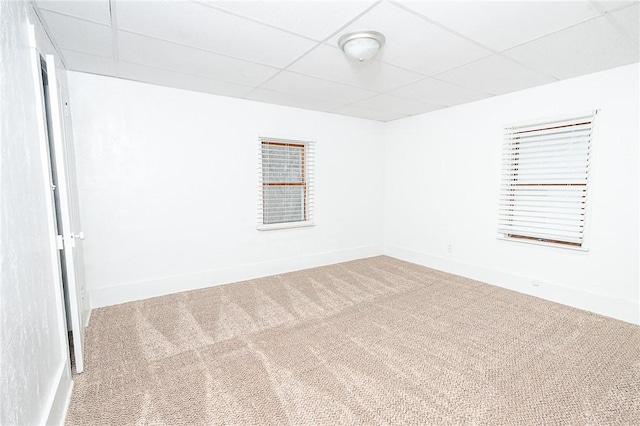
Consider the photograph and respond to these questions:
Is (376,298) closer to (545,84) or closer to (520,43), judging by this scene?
(520,43)

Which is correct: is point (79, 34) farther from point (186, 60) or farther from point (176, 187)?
point (176, 187)

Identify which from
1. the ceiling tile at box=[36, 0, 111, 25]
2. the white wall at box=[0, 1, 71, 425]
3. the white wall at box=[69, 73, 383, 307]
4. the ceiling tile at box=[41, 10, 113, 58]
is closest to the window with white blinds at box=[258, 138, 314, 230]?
the white wall at box=[69, 73, 383, 307]

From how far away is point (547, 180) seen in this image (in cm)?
330

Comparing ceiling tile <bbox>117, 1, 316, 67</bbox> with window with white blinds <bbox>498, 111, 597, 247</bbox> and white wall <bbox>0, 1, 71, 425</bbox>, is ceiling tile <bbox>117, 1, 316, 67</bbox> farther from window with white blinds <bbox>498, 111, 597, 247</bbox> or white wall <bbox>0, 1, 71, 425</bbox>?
window with white blinds <bbox>498, 111, 597, 247</bbox>

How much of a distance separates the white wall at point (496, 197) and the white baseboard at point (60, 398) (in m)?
4.10

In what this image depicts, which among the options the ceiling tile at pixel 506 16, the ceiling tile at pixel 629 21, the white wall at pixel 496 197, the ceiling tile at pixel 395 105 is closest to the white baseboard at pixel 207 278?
the white wall at pixel 496 197

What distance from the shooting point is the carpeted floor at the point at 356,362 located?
169 centimetres

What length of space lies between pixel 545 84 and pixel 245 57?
10.1ft

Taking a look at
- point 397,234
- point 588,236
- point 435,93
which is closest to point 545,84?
point 435,93

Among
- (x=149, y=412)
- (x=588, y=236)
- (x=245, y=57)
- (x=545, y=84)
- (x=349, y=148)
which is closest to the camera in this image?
(x=149, y=412)

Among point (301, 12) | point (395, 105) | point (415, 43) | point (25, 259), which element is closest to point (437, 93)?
point (395, 105)

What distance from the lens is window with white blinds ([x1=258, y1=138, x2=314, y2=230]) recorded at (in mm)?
4055

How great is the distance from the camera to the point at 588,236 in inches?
118

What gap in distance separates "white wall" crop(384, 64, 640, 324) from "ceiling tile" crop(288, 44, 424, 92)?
4.66 ft
